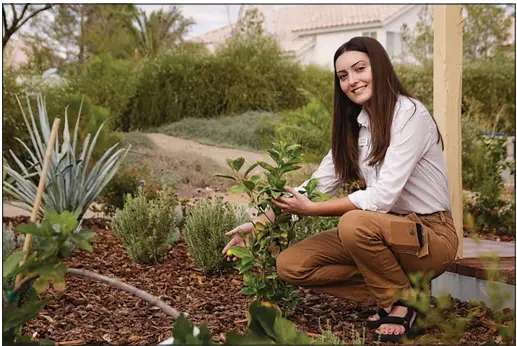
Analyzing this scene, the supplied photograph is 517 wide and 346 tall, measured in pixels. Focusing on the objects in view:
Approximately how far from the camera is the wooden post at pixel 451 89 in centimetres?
333

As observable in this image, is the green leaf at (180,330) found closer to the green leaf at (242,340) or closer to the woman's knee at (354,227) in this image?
the green leaf at (242,340)

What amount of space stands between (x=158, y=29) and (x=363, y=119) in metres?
18.1

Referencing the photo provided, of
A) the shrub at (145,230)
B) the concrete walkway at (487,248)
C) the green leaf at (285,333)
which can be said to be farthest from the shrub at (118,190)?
the green leaf at (285,333)

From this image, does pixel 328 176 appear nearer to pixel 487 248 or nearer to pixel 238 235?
pixel 238 235

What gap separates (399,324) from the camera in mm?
2668

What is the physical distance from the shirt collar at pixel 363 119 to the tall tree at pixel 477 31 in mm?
15109

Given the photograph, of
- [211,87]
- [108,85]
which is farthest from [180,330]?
[211,87]

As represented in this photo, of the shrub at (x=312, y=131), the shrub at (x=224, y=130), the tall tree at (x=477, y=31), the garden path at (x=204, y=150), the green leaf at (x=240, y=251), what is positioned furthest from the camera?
the tall tree at (x=477, y=31)

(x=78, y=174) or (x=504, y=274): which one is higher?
(x=78, y=174)

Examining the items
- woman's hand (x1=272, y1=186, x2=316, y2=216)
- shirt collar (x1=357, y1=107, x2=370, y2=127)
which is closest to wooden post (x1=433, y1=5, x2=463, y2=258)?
shirt collar (x1=357, y1=107, x2=370, y2=127)

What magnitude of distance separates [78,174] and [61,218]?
7.53 feet

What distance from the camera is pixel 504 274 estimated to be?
121 inches

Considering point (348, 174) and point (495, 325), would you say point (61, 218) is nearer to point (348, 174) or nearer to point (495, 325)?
point (348, 174)

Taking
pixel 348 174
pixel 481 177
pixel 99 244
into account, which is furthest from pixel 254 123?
pixel 348 174
